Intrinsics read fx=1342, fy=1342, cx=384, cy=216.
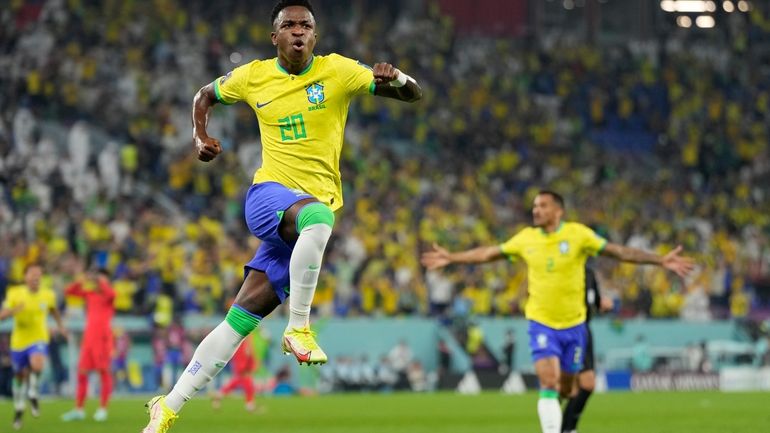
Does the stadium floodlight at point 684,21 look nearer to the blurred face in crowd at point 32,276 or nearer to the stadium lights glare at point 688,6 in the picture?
the stadium lights glare at point 688,6

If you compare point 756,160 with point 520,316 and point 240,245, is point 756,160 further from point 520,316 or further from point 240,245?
point 240,245

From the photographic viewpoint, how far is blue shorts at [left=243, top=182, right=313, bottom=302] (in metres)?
8.41

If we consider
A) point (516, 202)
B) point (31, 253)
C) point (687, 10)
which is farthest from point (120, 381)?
point (687, 10)

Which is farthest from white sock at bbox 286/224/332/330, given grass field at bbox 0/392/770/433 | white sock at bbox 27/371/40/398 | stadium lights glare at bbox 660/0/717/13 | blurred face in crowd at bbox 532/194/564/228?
stadium lights glare at bbox 660/0/717/13

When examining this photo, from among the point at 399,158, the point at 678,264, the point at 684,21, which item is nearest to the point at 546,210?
the point at 678,264

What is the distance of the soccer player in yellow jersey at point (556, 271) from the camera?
537 inches

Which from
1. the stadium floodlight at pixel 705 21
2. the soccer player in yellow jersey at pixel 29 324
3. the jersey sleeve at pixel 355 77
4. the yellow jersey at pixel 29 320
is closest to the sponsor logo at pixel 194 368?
the jersey sleeve at pixel 355 77

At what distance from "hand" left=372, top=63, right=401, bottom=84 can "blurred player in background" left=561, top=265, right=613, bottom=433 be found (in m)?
6.71

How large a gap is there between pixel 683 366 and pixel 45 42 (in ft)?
51.9

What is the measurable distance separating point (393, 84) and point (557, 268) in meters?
5.95

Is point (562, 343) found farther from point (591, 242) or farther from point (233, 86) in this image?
point (233, 86)

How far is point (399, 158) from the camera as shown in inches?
1313

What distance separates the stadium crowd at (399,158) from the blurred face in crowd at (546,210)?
12002 millimetres

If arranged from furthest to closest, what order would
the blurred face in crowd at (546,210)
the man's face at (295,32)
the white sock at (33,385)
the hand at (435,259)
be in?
the white sock at (33,385), the blurred face in crowd at (546,210), the hand at (435,259), the man's face at (295,32)
